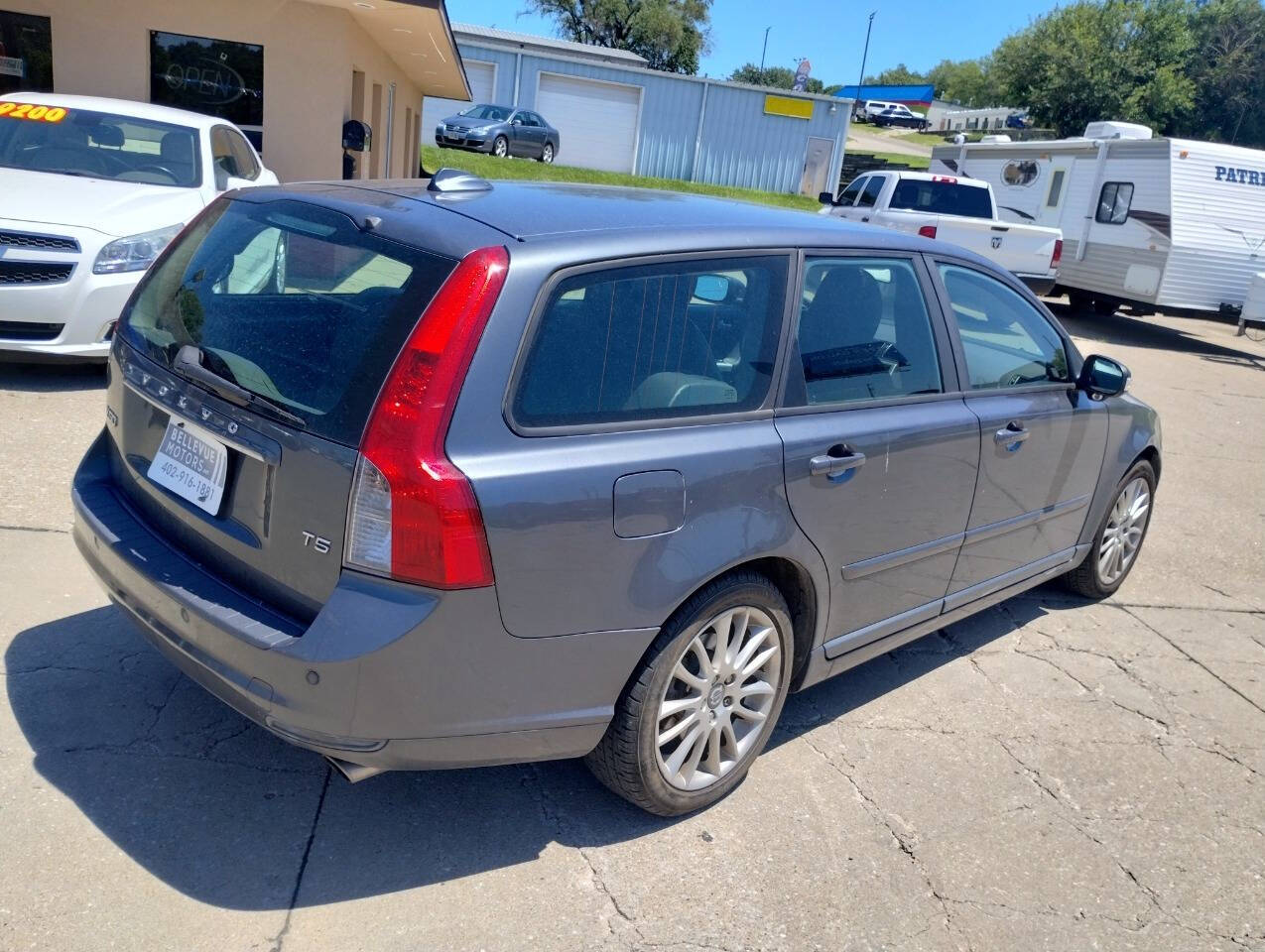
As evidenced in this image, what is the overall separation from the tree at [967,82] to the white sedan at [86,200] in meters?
58.1

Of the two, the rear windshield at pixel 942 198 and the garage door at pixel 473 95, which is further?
the garage door at pixel 473 95

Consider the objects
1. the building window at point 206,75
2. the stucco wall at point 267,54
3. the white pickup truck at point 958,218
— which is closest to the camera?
the stucco wall at point 267,54

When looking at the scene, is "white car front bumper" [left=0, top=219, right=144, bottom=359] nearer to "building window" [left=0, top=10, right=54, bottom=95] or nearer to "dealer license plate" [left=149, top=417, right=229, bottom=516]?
"dealer license plate" [left=149, top=417, right=229, bottom=516]

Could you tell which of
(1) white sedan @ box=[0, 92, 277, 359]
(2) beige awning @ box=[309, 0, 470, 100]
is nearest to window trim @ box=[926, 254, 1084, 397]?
(1) white sedan @ box=[0, 92, 277, 359]

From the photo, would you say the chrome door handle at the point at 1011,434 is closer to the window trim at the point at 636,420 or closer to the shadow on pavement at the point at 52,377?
the window trim at the point at 636,420

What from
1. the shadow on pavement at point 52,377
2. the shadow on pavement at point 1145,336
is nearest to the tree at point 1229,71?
the shadow on pavement at point 1145,336

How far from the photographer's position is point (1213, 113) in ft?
154

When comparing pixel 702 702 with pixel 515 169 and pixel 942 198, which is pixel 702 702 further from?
pixel 515 169

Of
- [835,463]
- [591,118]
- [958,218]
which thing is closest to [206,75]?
[958,218]

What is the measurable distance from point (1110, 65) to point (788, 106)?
15499mm

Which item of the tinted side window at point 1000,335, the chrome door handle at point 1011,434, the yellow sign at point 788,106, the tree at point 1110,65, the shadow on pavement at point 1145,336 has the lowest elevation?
the shadow on pavement at point 1145,336

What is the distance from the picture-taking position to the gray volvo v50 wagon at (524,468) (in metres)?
2.55

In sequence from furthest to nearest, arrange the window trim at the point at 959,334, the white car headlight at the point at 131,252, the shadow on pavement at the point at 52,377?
the shadow on pavement at the point at 52,377 < the white car headlight at the point at 131,252 < the window trim at the point at 959,334

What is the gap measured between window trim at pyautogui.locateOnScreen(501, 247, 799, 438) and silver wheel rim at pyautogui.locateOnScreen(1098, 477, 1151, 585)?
8.68ft
